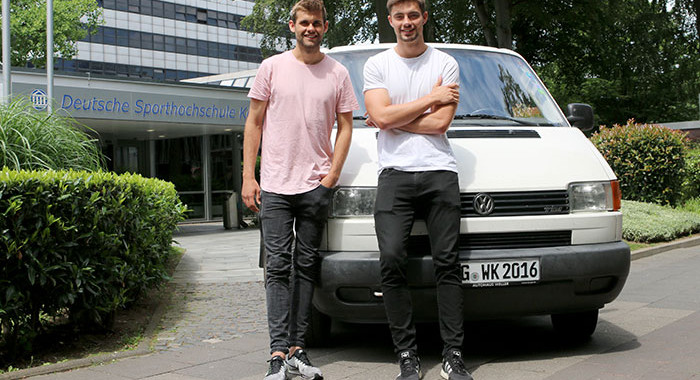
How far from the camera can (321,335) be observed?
16.1 ft

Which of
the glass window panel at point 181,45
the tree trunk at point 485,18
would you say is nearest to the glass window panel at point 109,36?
the glass window panel at point 181,45

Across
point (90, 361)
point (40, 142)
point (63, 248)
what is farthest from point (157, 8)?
point (90, 361)

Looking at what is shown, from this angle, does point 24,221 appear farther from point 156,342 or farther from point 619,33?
point 619,33

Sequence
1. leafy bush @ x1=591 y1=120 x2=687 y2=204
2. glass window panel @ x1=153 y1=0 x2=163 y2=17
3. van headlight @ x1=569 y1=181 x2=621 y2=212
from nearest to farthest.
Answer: van headlight @ x1=569 y1=181 x2=621 y2=212, leafy bush @ x1=591 y1=120 x2=687 y2=204, glass window panel @ x1=153 y1=0 x2=163 y2=17

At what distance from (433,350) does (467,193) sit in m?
1.17

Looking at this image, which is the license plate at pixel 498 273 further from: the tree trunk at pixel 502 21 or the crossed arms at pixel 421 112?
the tree trunk at pixel 502 21

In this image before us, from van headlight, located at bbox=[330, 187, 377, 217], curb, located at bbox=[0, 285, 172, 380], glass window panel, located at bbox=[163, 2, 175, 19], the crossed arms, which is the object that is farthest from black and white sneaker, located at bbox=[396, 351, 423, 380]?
glass window panel, located at bbox=[163, 2, 175, 19]

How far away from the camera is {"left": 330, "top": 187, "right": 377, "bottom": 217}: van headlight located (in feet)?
14.1

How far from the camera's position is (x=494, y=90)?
5340 millimetres

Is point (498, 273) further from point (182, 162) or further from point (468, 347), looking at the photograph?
point (182, 162)

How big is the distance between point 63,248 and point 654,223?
10.2 meters

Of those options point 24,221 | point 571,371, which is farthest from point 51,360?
point 571,371

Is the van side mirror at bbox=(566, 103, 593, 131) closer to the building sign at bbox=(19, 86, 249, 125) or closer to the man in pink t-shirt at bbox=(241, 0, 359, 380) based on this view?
the man in pink t-shirt at bbox=(241, 0, 359, 380)

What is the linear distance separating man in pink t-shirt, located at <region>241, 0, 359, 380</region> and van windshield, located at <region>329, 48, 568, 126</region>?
78 cm
